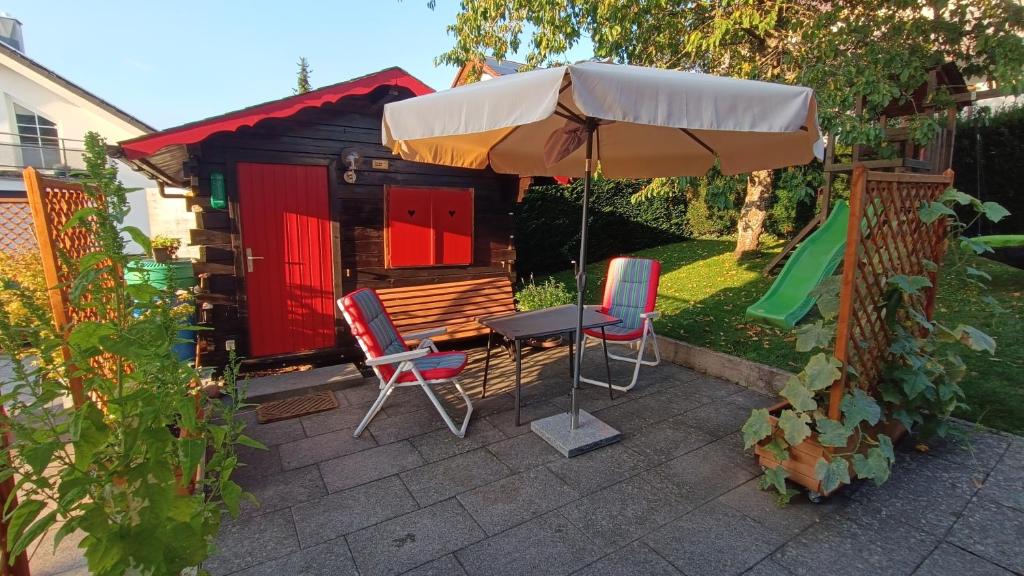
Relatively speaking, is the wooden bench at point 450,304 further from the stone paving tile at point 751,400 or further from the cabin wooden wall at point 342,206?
the stone paving tile at point 751,400

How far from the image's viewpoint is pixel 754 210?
27.4 ft

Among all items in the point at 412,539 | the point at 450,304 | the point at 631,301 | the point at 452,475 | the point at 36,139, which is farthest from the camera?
the point at 36,139

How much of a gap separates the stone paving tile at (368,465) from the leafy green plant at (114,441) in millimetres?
1204

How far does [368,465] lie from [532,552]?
4.19 ft

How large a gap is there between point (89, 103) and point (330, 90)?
13730 mm

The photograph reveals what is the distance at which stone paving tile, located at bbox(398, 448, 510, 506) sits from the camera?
8.53 ft

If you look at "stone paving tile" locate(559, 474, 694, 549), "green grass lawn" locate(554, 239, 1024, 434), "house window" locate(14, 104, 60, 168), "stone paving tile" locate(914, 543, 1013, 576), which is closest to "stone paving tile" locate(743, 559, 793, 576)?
"stone paving tile" locate(559, 474, 694, 549)

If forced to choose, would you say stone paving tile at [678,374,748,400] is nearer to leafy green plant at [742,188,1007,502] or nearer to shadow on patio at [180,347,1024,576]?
shadow on patio at [180,347,1024,576]

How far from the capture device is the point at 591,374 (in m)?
4.53

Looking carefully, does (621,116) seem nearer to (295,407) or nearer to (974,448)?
(974,448)

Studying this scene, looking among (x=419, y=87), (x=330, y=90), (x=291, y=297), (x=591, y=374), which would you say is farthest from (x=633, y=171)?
(x=291, y=297)

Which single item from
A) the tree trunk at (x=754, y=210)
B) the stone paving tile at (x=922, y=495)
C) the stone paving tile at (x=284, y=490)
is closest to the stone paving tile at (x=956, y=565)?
the stone paving tile at (x=922, y=495)

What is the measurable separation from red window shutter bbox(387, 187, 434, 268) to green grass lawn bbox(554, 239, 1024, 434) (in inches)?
116

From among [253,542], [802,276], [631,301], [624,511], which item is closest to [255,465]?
[253,542]
